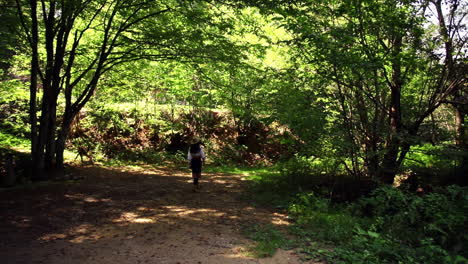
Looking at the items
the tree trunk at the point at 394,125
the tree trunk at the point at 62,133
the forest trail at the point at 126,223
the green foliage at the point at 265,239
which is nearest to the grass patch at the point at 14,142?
the tree trunk at the point at 62,133

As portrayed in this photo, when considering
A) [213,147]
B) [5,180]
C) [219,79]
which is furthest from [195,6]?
[213,147]

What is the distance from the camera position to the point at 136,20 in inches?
382

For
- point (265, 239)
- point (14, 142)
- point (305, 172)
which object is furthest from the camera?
point (14, 142)

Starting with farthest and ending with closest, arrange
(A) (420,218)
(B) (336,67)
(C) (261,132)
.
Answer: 1. (C) (261,132)
2. (B) (336,67)
3. (A) (420,218)

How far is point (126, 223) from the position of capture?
6336mm

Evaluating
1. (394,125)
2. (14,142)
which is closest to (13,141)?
(14,142)

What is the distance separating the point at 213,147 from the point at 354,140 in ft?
33.0

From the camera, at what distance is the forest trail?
15.6ft

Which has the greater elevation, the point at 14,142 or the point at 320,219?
the point at 14,142

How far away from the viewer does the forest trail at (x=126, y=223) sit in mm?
4754

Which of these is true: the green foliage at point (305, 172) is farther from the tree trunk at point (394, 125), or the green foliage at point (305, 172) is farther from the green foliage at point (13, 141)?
the green foliage at point (13, 141)

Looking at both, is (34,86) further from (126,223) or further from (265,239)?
(265,239)

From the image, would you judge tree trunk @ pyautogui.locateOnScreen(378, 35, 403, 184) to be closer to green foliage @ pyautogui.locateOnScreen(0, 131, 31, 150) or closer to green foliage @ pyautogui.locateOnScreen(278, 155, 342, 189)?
green foliage @ pyautogui.locateOnScreen(278, 155, 342, 189)

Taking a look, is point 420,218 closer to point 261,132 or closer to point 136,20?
point 136,20
